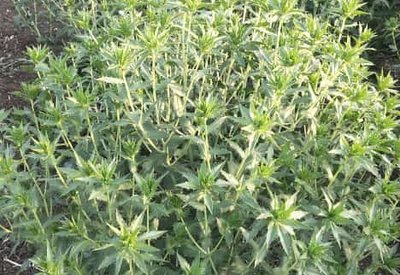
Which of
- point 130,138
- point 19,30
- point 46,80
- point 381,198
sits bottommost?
point 19,30

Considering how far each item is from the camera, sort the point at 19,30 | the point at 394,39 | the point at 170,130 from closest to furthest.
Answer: the point at 170,130 → the point at 394,39 → the point at 19,30

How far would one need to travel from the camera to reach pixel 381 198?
2.51m

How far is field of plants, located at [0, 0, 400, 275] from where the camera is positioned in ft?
7.54

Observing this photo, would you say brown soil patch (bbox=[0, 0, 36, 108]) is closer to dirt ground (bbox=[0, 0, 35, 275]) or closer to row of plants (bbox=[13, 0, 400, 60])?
dirt ground (bbox=[0, 0, 35, 275])

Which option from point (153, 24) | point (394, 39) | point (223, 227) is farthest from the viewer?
point (394, 39)

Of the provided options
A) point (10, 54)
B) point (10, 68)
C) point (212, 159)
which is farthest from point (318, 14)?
point (10, 54)

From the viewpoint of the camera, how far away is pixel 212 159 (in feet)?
8.89

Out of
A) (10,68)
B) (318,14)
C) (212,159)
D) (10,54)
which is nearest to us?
(212,159)

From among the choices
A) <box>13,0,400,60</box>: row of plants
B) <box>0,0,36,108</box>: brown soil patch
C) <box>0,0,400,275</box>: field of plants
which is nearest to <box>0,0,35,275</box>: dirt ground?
<box>0,0,36,108</box>: brown soil patch

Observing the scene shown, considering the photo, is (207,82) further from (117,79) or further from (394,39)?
(394,39)

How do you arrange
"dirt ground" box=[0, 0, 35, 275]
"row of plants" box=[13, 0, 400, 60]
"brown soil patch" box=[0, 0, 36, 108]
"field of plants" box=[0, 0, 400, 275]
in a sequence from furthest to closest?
"brown soil patch" box=[0, 0, 36, 108]
"row of plants" box=[13, 0, 400, 60]
"dirt ground" box=[0, 0, 35, 275]
"field of plants" box=[0, 0, 400, 275]

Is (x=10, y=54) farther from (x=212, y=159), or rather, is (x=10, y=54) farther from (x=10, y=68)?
(x=212, y=159)

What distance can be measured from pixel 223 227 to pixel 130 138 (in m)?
0.58

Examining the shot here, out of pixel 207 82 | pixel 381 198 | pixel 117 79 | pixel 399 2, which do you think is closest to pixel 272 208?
pixel 381 198
